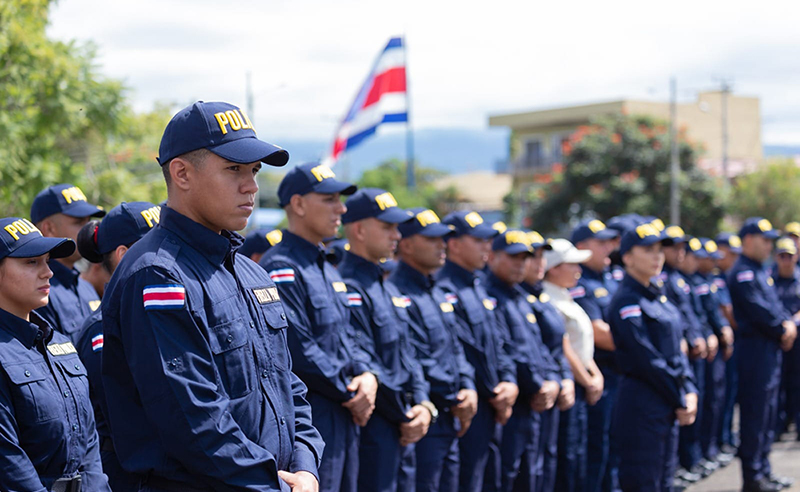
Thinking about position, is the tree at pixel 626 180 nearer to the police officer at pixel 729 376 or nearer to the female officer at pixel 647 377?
the police officer at pixel 729 376

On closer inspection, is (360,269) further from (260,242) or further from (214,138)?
(214,138)

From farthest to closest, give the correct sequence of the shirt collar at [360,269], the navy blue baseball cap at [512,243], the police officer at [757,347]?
the police officer at [757,347]
the navy blue baseball cap at [512,243]
the shirt collar at [360,269]

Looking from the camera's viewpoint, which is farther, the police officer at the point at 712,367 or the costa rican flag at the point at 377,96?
the costa rican flag at the point at 377,96

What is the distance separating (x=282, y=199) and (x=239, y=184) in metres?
2.48

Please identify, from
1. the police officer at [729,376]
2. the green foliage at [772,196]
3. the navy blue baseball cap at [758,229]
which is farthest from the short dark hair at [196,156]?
the green foliage at [772,196]

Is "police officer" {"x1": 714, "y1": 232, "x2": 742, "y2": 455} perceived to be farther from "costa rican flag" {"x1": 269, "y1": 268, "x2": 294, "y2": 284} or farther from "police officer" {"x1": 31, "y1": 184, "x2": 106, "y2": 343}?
"police officer" {"x1": 31, "y1": 184, "x2": 106, "y2": 343}

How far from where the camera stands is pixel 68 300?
484 centimetres

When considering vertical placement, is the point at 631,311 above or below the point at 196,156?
below

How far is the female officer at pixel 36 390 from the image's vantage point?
315 cm

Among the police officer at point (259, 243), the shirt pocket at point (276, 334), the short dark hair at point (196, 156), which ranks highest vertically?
the short dark hair at point (196, 156)

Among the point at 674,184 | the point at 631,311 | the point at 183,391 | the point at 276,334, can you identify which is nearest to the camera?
the point at 183,391

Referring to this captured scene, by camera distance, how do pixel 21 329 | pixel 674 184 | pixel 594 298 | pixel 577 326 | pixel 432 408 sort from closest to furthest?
1. pixel 21 329
2. pixel 432 408
3. pixel 577 326
4. pixel 594 298
5. pixel 674 184

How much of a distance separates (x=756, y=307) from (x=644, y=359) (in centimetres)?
311

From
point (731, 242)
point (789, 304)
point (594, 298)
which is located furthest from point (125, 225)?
point (731, 242)
